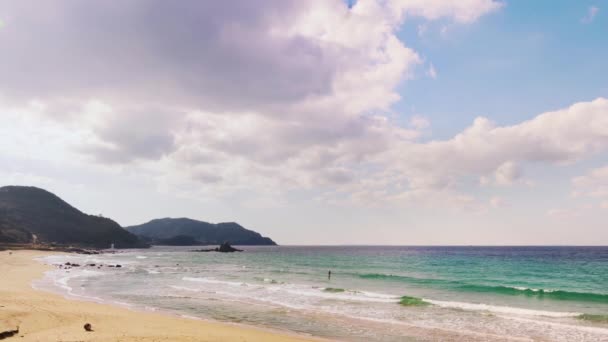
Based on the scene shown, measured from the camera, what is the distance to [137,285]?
37938mm

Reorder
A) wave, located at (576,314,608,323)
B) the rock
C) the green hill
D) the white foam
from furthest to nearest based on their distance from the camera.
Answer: the green hill → the white foam → wave, located at (576,314,608,323) → the rock

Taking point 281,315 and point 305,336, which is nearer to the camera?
point 305,336

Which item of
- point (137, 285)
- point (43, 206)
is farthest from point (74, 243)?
point (137, 285)

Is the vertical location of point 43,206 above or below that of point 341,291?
above

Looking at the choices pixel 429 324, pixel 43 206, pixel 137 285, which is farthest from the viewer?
pixel 43 206

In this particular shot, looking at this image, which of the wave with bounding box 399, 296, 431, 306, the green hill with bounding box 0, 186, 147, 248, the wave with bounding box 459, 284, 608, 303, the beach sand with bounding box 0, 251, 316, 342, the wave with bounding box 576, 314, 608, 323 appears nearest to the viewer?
the beach sand with bounding box 0, 251, 316, 342

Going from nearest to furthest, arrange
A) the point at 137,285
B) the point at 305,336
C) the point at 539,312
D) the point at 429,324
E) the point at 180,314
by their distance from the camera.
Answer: the point at 305,336
the point at 429,324
the point at 180,314
the point at 539,312
the point at 137,285

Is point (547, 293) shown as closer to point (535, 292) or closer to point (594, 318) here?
point (535, 292)

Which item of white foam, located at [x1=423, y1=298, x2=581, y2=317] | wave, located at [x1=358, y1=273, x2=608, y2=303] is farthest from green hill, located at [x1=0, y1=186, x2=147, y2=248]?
white foam, located at [x1=423, y1=298, x2=581, y2=317]

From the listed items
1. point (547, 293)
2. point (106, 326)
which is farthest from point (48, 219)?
point (547, 293)

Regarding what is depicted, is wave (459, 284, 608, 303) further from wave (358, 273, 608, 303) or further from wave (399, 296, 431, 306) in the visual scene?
wave (399, 296, 431, 306)

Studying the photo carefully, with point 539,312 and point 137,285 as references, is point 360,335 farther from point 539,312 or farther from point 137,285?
point 137,285

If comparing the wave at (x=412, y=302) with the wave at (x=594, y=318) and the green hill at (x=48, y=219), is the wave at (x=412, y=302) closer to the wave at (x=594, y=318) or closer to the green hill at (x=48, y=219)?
the wave at (x=594, y=318)

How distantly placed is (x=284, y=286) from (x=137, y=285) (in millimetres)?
14641
